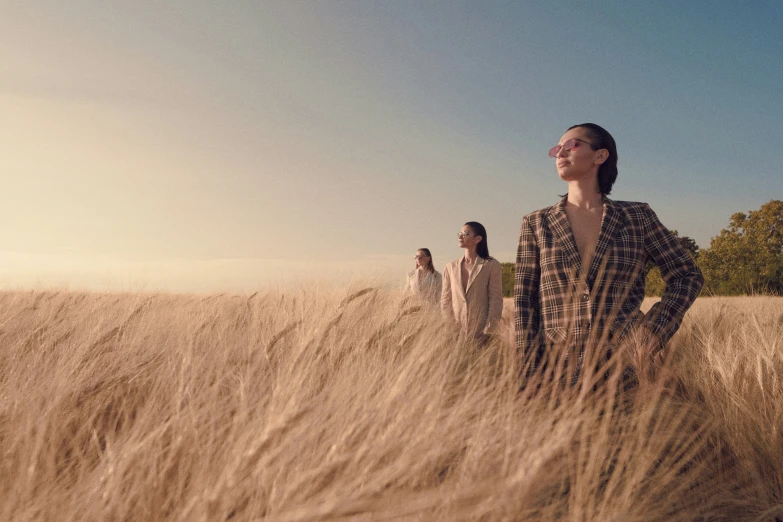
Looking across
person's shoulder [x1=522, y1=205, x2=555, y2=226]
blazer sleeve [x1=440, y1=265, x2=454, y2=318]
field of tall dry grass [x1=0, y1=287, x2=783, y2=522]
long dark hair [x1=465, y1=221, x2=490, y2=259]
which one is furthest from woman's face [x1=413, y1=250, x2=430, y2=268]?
person's shoulder [x1=522, y1=205, x2=555, y2=226]

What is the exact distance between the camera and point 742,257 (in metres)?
20.5

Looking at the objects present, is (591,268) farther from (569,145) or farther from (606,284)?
(569,145)

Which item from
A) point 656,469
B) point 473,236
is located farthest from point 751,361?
point 473,236

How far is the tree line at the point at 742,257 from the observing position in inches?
754

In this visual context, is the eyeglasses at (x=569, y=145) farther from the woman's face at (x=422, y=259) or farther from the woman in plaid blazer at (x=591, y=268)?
the woman's face at (x=422, y=259)

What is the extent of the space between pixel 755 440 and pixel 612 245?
2.84 feet

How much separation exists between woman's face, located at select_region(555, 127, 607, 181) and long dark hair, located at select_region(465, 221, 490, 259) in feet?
8.02

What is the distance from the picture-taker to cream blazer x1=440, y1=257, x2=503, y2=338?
420cm

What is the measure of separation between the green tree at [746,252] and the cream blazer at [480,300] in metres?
18.6

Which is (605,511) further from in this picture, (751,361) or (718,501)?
(751,361)

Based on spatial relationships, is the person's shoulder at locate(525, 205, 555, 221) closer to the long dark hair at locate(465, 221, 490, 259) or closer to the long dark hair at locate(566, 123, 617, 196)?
the long dark hair at locate(566, 123, 617, 196)

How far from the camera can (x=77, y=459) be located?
5.42ft

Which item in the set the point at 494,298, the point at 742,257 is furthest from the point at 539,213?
the point at 742,257

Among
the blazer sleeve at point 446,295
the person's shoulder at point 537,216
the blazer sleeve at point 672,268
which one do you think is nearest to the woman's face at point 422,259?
the blazer sleeve at point 446,295
